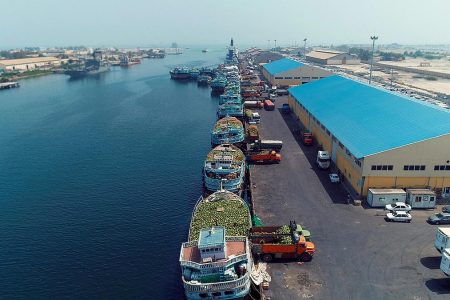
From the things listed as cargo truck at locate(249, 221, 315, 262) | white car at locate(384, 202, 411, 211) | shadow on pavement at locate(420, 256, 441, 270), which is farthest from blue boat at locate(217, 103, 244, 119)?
shadow on pavement at locate(420, 256, 441, 270)

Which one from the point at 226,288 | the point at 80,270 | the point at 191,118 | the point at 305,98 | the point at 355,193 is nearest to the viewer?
the point at 226,288

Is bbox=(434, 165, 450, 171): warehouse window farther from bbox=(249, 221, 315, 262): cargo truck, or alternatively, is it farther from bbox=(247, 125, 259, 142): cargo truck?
bbox=(247, 125, 259, 142): cargo truck

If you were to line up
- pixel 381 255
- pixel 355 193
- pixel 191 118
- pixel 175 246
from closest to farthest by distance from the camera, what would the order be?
1. pixel 381 255
2. pixel 175 246
3. pixel 355 193
4. pixel 191 118

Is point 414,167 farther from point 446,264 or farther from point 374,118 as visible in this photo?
point 446,264

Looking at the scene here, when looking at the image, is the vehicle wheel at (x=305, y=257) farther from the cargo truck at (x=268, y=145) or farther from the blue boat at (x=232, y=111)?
the blue boat at (x=232, y=111)

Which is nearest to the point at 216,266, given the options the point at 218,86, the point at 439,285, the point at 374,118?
the point at 439,285

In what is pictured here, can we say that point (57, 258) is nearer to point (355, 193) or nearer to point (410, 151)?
point (355, 193)

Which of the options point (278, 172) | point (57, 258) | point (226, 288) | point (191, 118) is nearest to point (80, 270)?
point (57, 258)

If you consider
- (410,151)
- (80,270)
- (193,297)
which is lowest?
(80,270)
